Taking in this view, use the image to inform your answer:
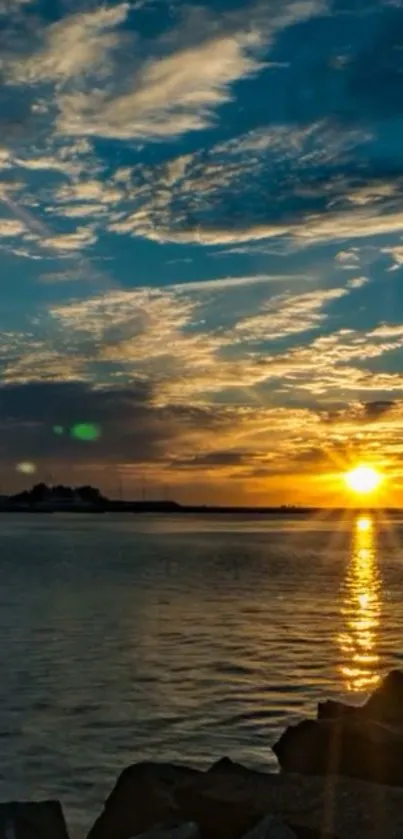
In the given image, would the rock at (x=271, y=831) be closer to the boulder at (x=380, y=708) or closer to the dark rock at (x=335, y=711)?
the boulder at (x=380, y=708)

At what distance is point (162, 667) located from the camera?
3088 centimetres

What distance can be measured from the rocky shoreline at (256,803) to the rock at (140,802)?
0.04ft

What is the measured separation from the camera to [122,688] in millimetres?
27438

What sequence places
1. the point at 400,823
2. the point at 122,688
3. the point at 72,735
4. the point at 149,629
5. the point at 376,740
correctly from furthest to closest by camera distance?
the point at 149,629 < the point at 122,688 < the point at 72,735 < the point at 376,740 < the point at 400,823

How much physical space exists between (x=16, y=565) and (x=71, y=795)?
67.5 meters

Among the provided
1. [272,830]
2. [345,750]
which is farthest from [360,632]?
[272,830]

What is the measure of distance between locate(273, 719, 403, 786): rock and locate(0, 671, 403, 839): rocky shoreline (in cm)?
2

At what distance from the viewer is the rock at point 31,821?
12.6m

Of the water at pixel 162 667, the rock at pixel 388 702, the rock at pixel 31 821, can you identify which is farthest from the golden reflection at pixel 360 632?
the rock at pixel 31 821

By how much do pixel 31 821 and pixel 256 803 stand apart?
8.92ft

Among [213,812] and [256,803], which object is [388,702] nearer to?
[213,812]

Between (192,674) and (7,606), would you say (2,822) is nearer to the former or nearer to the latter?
(192,674)

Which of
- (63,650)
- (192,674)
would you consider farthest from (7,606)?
(192,674)

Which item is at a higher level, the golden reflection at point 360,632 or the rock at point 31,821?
the rock at point 31,821
